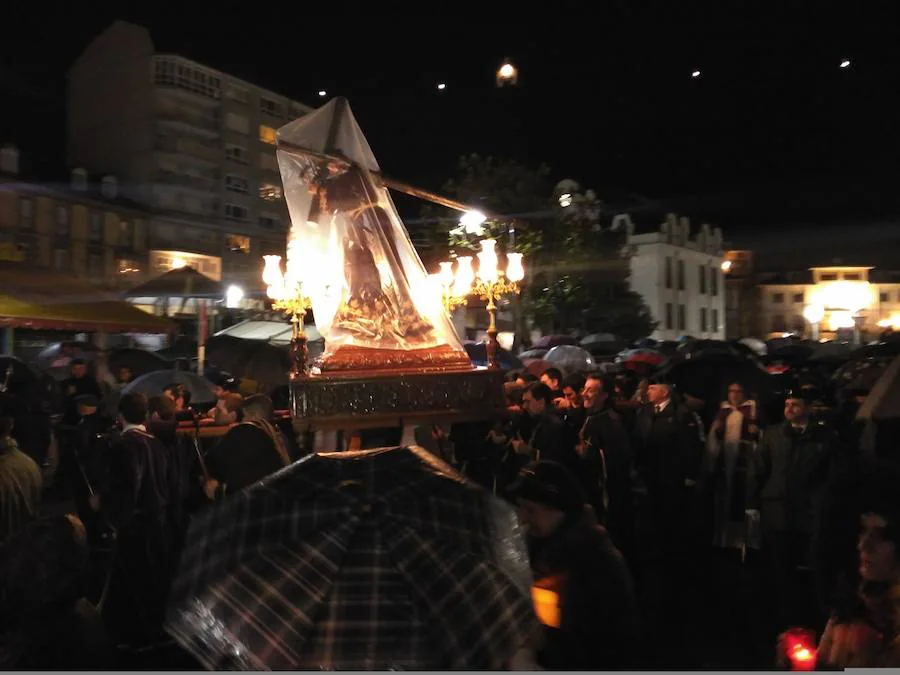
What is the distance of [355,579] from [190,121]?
4307 cm

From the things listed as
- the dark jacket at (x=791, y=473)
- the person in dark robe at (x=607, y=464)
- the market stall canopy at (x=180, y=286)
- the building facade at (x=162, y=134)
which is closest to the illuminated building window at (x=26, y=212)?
the building facade at (x=162, y=134)

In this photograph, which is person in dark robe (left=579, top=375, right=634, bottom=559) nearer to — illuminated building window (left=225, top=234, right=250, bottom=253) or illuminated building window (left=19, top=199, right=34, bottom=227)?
illuminated building window (left=19, top=199, right=34, bottom=227)

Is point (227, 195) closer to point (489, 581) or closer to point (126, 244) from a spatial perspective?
point (126, 244)

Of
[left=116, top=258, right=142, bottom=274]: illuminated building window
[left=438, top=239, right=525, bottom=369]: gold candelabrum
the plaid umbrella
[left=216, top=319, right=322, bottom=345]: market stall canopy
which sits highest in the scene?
[left=116, top=258, right=142, bottom=274]: illuminated building window

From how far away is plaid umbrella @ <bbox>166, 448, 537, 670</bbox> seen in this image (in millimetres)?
2293

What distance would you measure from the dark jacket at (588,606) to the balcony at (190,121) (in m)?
41.2

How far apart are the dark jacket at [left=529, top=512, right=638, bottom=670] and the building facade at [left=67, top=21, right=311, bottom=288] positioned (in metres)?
39.2

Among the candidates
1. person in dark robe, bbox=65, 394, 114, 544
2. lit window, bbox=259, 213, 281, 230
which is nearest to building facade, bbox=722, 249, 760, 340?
lit window, bbox=259, 213, 281, 230

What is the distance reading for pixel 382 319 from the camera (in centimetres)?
839

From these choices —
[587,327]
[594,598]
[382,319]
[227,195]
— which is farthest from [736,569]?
[227,195]

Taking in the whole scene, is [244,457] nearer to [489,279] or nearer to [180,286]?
[489,279]

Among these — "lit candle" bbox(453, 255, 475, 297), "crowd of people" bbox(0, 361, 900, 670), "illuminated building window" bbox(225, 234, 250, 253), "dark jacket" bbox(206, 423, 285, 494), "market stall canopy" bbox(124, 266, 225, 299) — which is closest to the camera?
"crowd of people" bbox(0, 361, 900, 670)

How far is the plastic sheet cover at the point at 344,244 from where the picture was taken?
839 cm

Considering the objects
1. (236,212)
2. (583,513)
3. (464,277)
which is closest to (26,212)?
(236,212)
